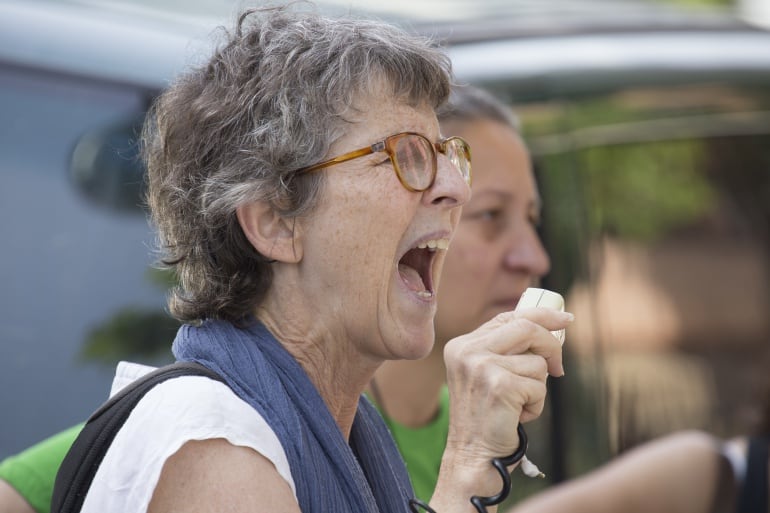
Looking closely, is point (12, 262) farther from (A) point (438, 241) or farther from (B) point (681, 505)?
(B) point (681, 505)

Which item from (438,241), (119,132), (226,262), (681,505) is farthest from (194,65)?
(681,505)

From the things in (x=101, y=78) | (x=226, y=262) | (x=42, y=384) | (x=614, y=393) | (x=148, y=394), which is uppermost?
(x=101, y=78)

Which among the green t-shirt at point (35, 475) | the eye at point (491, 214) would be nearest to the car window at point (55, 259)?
the green t-shirt at point (35, 475)

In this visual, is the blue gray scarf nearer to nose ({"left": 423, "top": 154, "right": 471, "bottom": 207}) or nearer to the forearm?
the forearm

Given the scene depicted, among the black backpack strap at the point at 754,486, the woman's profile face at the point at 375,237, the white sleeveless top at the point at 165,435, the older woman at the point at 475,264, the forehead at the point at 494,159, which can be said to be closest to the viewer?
the white sleeveless top at the point at 165,435

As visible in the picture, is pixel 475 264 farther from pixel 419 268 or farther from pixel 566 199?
pixel 419 268

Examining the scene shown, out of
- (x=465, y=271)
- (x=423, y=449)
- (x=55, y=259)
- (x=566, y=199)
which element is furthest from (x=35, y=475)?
(x=566, y=199)

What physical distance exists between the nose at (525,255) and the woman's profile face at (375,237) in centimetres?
101

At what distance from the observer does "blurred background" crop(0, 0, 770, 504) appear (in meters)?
2.86

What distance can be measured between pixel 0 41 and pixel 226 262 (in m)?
1.21

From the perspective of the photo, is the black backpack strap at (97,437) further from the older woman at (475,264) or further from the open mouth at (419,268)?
the older woman at (475,264)

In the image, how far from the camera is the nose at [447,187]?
1997 millimetres

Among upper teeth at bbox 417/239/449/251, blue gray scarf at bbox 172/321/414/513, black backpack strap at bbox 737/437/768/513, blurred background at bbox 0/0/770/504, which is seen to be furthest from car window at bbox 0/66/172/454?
black backpack strap at bbox 737/437/768/513

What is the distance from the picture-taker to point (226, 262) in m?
2.03
